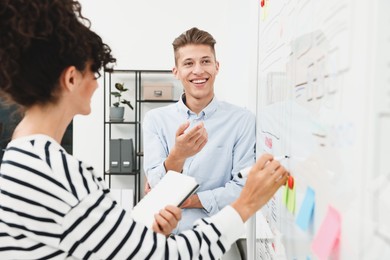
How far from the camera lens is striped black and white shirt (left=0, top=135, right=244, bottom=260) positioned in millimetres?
688

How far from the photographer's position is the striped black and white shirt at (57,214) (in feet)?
2.26

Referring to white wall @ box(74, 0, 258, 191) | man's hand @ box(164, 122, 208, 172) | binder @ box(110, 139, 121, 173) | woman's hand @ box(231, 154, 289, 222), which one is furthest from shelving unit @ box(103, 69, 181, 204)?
woman's hand @ box(231, 154, 289, 222)

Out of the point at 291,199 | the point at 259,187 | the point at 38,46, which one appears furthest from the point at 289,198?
the point at 38,46

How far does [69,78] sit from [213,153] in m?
0.91

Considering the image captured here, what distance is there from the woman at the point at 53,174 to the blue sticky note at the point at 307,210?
0.51 feet

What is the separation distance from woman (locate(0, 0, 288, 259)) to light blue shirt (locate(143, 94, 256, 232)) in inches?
28.0

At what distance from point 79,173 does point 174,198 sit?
0.35 metres

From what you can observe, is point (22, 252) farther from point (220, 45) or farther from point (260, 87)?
point (220, 45)

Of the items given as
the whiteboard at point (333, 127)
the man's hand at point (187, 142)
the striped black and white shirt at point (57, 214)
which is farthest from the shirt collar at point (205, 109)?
the striped black and white shirt at point (57, 214)

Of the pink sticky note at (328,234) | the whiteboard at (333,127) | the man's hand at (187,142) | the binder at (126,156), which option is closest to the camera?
the whiteboard at (333,127)

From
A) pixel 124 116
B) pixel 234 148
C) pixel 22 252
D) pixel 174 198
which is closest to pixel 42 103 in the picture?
pixel 22 252

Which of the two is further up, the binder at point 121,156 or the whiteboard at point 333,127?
the whiteboard at point 333,127

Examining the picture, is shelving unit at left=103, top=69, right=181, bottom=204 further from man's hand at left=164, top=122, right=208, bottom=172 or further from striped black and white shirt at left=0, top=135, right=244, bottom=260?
striped black and white shirt at left=0, top=135, right=244, bottom=260

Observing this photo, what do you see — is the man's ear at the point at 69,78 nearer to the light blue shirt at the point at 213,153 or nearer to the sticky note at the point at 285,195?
the sticky note at the point at 285,195
